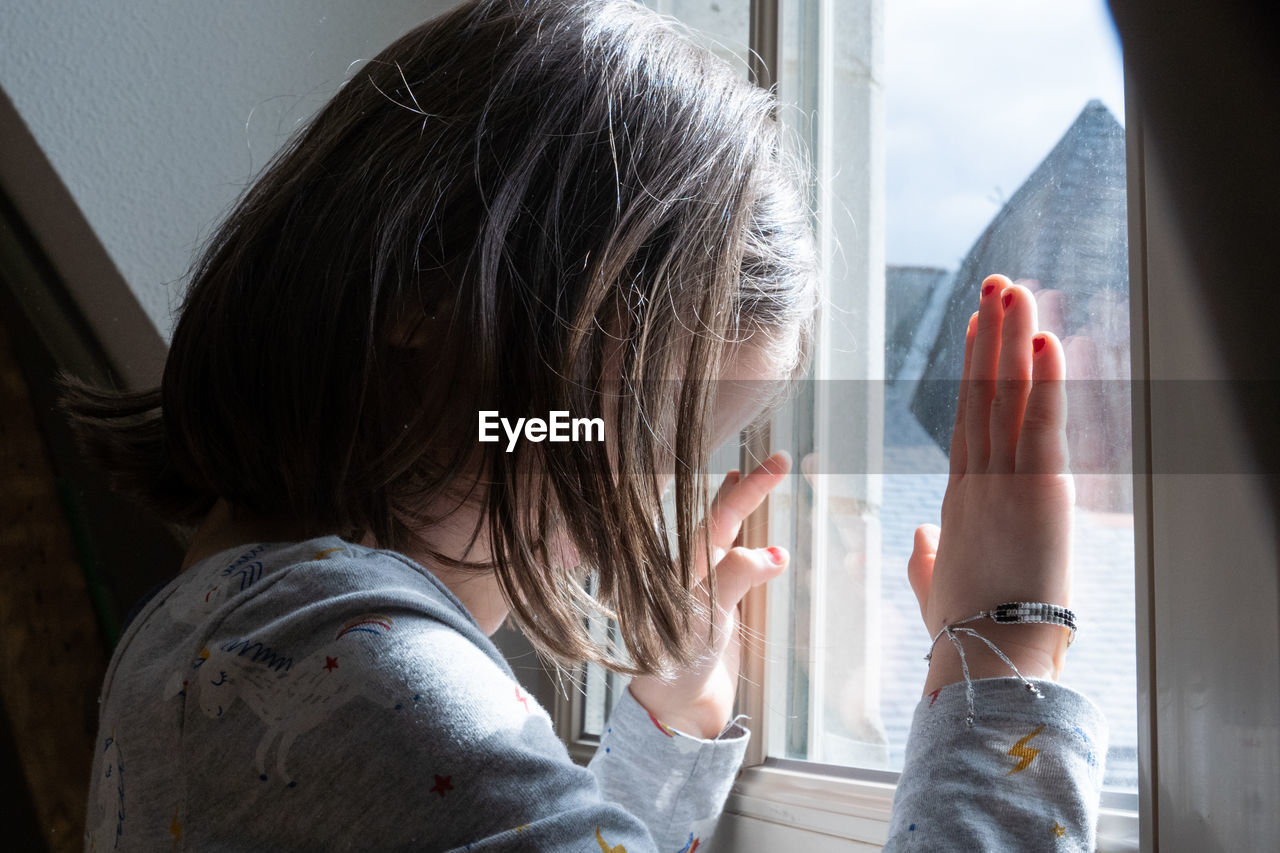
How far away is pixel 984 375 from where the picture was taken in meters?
0.50

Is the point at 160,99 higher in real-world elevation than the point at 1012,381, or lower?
higher

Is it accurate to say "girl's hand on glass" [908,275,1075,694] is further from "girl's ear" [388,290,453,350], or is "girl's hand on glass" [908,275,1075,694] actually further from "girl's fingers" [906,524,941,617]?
"girl's ear" [388,290,453,350]

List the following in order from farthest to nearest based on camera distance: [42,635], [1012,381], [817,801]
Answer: [42,635]
[817,801]
[1012,381]

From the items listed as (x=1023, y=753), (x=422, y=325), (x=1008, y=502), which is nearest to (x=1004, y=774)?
(x=1023, y=753)

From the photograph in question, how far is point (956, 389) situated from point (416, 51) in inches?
15.6

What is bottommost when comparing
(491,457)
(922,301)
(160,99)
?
(491,457)

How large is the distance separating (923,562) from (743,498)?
0.15 m

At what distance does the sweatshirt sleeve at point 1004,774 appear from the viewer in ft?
1.34

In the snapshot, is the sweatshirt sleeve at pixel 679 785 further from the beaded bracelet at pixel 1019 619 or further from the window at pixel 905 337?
the beaded bracelet at pixel 1019 619

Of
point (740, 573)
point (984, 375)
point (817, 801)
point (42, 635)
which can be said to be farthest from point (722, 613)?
point (42, 635)

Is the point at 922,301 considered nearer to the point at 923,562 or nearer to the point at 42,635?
A: the point at 923,562

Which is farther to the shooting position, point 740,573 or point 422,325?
point 740,573

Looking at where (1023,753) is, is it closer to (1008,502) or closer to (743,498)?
(1008,502)

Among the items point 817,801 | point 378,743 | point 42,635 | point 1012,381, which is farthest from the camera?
point 42,635
